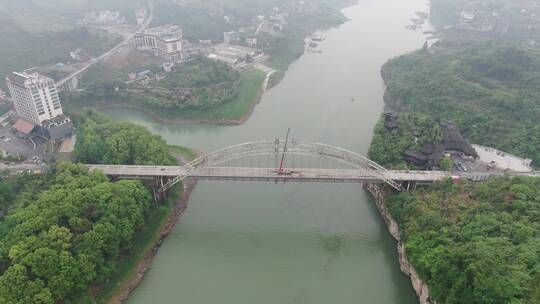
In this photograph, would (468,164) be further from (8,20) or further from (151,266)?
(8,20)

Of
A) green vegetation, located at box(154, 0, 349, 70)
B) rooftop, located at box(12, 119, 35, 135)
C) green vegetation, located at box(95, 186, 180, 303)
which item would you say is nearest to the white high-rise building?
rooftop, located at box(12, 119, 35, 135)

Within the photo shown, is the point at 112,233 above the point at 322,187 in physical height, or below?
above

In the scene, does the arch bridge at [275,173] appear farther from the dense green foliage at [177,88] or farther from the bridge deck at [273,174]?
the dense green foliage at [177,88]

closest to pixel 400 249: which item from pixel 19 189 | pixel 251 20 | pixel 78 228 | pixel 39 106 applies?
pixel 78 228

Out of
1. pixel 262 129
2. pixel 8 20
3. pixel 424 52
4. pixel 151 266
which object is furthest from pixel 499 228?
pixel 8 20

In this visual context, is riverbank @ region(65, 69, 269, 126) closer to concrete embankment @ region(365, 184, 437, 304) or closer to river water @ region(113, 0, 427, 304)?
river water @ region(113, 0, 427, 304)

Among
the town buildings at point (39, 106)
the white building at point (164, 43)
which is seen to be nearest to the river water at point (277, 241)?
the town buildings at point (39, 106)
